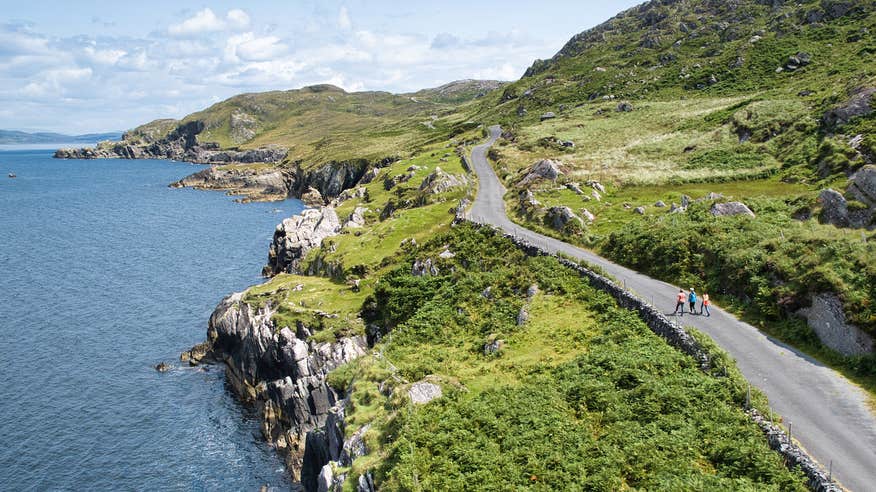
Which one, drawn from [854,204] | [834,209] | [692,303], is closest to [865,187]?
[854,204]

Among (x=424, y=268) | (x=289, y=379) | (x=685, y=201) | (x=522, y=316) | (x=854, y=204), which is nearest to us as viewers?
(x=522, y=316)

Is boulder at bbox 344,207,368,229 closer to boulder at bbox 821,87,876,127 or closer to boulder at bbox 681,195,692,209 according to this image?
boulder at bbox 681,195,692,209

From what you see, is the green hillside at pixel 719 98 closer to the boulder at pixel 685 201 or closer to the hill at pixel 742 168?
the hill at pixel 742 168

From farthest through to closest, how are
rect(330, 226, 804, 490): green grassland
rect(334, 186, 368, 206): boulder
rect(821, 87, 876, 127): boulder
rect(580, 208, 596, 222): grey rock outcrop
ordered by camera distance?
1. rect(334, 186, 368, 206): boulder
2. rect(821, 87, 876, 127): boulder
3. rect(580, 208, 596, 222): grey rock outcrop
4. rect(330, 226, 804, 490): green grassland

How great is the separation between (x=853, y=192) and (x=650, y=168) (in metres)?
36.8

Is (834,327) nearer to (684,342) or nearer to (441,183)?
(684,342)

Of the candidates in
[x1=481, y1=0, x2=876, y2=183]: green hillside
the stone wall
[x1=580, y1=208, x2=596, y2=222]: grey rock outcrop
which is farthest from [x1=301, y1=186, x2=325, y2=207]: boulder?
the stone wall

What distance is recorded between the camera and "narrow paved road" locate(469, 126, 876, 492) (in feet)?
64.7

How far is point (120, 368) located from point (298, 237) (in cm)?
3494

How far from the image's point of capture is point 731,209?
149 feet

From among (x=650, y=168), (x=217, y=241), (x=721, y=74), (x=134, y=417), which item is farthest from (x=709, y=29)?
(x=134, y=417)

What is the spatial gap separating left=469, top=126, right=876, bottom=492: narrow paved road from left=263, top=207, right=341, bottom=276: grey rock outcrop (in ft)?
203

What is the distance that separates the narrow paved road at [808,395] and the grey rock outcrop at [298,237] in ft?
203

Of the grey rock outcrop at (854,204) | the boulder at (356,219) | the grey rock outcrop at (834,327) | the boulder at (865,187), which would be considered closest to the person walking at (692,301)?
the grey rock outcrop at (834,327)
